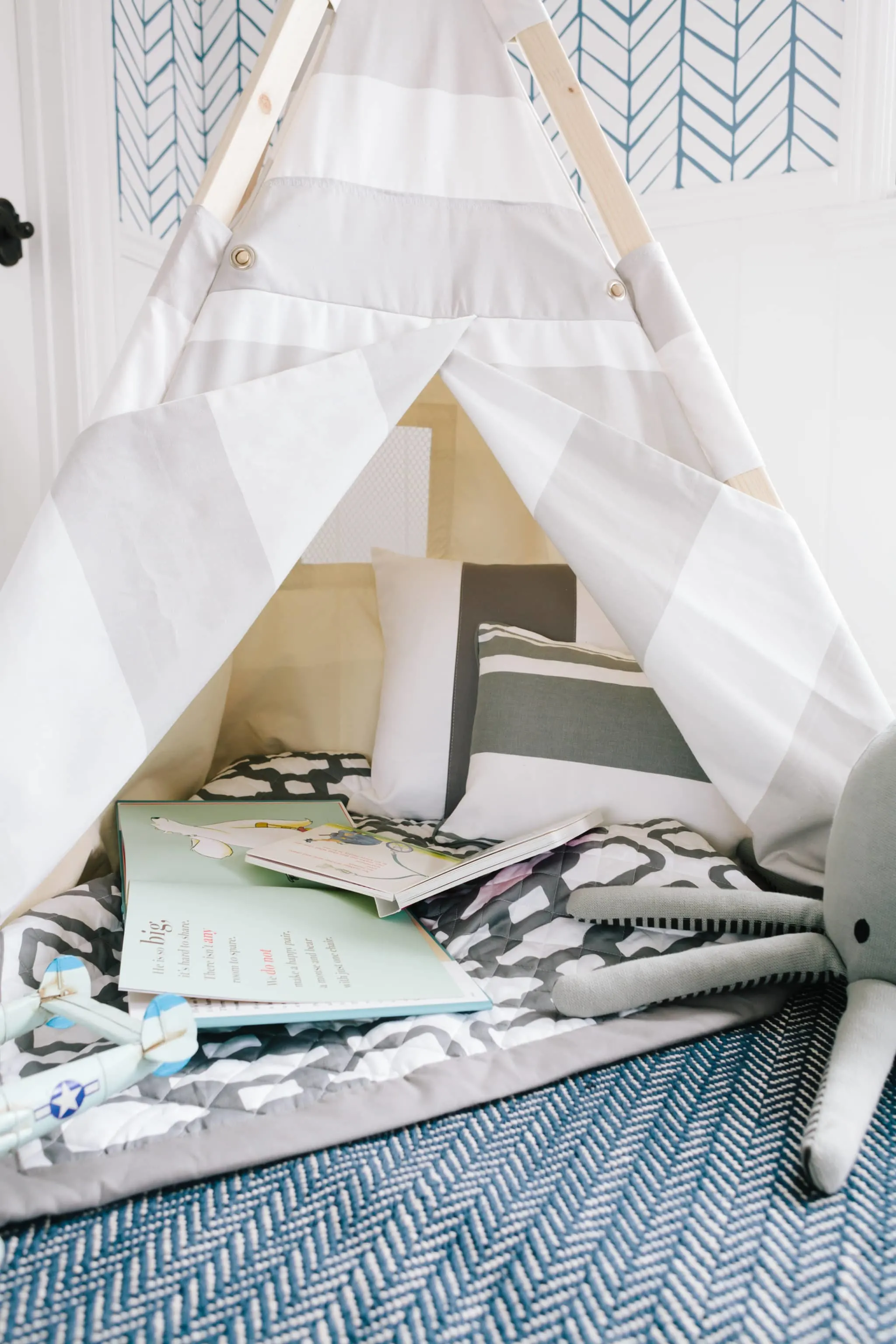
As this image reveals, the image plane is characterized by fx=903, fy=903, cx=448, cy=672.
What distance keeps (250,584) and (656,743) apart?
0.56m

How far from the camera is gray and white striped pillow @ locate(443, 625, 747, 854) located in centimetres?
111

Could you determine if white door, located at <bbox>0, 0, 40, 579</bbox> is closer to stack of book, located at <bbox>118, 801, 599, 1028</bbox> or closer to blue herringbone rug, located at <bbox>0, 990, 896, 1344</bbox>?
stack of book, located at <bbox>118, 801, 599, 1028</bbox>

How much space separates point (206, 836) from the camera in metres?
1.08

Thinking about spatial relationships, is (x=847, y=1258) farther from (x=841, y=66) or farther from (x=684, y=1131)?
(x=841, y=66)

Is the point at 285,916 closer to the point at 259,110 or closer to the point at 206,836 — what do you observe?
the point at 206,836

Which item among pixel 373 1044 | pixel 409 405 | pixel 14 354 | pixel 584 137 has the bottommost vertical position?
pixel 373 1044

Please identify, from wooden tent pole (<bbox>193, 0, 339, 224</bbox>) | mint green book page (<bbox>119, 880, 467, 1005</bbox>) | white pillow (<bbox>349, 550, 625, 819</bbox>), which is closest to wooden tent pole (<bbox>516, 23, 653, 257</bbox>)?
wooden tent pole (<bbox>193, 0, 339, 224</bbox>)

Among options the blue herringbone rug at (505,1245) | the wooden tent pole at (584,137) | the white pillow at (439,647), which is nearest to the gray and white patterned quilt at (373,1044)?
the blue herringbone rug at (505,1245)

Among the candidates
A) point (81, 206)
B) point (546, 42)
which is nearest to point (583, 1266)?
point (546, 42)

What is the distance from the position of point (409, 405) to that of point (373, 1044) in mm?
626

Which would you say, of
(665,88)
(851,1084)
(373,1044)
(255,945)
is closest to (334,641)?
(255,945)

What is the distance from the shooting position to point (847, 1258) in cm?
51

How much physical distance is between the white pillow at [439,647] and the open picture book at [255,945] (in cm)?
26

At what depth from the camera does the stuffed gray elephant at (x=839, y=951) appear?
71cm
